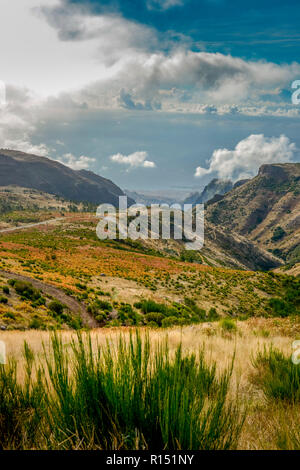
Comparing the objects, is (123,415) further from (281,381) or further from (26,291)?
(26,291)

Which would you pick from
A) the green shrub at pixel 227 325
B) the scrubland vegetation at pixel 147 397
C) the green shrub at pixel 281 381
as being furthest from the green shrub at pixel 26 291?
the green shrub at pixel 281 381

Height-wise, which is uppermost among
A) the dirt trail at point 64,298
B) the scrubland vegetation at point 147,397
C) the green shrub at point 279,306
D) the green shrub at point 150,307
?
the scrubland vegetation at point 147,397

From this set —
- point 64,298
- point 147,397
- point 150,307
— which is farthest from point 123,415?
point 150,307

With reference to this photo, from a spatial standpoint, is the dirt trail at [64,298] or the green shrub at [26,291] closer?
the green shrub at [26,291]

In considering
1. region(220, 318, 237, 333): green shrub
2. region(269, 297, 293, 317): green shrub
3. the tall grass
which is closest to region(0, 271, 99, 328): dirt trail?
region(220, 318, 237, 333): green shrub

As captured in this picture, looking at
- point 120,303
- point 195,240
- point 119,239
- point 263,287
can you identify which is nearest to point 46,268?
point 120,303

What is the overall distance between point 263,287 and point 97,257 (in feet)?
118

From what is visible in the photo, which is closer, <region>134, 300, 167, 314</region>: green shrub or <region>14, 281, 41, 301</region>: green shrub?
<region>14, 281, 41, 301</region>: green shrub

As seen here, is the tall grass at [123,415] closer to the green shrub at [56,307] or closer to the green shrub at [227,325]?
the green shrub at [227,325]

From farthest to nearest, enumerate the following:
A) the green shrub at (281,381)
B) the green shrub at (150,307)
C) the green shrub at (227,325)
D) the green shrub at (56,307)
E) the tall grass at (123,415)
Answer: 1. the green shrub at (150,307)
2. the green shrub at (56,307)
3. the green shrub at (227,325)
4. the green shrub at (281,381)
5. the tall grass at (123,415)

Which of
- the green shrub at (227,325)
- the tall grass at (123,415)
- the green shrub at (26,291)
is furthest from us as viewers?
the green shrub at (26,291)

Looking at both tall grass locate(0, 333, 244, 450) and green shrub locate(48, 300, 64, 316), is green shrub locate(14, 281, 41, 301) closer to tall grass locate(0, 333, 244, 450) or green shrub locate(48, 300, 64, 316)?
green shrub locate(48, 300, 64, 316)

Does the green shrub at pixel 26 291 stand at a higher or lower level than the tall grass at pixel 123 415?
lower
